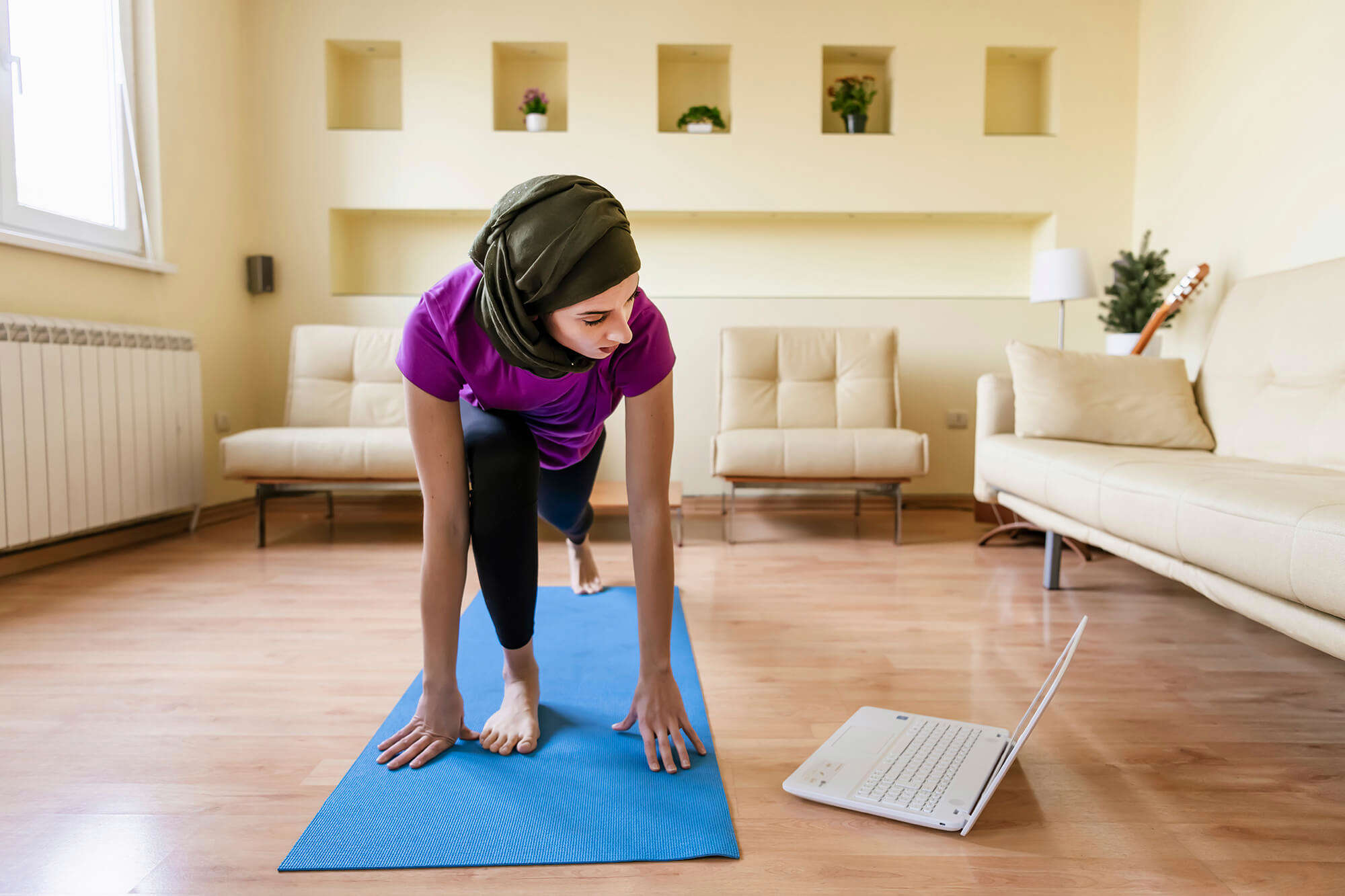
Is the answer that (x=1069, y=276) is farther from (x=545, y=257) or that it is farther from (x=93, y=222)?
(x=93, y=222)

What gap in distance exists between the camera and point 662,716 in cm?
128

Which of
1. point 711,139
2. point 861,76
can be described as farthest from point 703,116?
point 861,76

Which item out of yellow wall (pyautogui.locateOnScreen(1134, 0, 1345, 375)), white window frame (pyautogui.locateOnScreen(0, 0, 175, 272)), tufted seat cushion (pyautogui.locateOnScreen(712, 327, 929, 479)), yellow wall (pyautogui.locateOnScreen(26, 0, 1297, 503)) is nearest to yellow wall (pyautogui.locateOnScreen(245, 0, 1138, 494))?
yellow wall (pyautogui.locateOnScreen(26, 0, 1297, 503))

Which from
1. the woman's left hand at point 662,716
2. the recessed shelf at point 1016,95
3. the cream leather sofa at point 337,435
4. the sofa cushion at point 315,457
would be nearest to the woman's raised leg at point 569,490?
the woman's left hand at point 662,716

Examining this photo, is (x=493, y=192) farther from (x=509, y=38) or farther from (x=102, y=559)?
(x=102, y=559)

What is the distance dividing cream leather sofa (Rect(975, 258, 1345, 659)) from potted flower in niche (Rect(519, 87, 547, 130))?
2.46 meters

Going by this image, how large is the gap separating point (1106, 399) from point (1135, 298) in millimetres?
1086

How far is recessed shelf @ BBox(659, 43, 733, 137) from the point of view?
165 inches

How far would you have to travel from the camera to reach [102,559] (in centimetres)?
279

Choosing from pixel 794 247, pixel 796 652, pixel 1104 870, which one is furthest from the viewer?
pixel 794 247

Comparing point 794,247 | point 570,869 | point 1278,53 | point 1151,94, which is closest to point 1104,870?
point 570,869

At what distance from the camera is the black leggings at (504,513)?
1242mm

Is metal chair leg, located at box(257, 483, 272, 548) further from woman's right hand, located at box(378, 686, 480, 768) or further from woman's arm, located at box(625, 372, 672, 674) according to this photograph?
woman's arm, located at box(625, 372, 672, 674)

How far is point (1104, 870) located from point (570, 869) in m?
0.65
